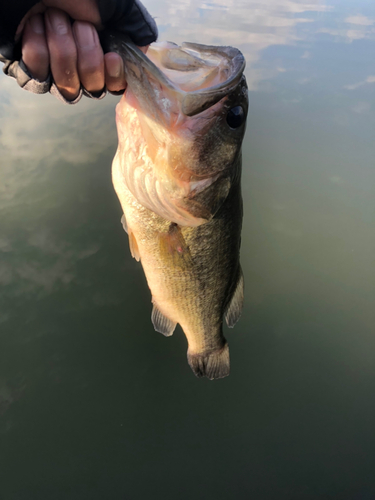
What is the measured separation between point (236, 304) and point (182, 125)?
949mm

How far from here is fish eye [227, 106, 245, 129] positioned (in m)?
0.86

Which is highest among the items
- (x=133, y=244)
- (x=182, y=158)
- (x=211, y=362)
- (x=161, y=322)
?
(x=182, y=158)

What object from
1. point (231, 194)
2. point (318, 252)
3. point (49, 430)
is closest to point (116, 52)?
point (231, 194)

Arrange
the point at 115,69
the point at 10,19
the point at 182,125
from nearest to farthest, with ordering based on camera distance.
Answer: the point at 10,19 < the point at 115,69 < the point at 182,125

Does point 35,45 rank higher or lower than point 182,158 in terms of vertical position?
higher

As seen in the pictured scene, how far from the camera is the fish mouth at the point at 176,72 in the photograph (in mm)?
722

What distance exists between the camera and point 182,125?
0.84 m

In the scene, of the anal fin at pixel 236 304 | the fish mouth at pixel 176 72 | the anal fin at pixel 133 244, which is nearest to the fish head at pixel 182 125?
the fish mouth at pixel 176 72

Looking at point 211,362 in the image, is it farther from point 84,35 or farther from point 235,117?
point 84,35

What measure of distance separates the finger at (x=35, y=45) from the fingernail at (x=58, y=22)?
19mm

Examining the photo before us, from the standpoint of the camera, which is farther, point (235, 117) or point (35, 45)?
point (235, 117)

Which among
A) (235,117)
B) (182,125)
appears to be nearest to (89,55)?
(182,125)

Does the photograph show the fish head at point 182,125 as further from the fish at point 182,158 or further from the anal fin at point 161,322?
the anal fin at point 161,322

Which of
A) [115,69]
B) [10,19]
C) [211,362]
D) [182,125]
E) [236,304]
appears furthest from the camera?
[211,362]
